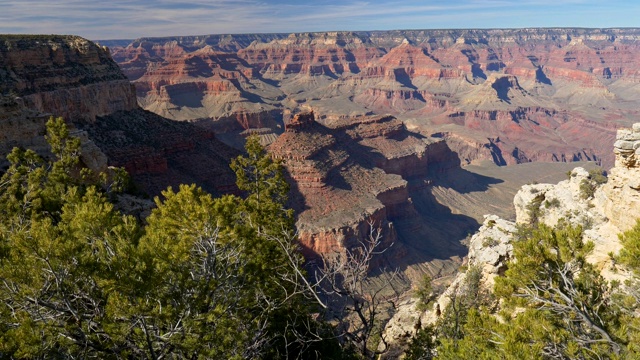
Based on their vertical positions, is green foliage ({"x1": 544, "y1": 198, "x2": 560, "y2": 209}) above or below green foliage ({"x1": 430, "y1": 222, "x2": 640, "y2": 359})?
below

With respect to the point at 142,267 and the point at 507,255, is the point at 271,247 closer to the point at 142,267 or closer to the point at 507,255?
the point at 142,267

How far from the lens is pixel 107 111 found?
190 ft

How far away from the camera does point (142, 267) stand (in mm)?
11297

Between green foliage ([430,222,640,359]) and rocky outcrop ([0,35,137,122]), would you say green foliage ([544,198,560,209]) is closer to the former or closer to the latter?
green foliage ([430,222,640,359])

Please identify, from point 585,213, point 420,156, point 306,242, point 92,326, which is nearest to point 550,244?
point 92,326

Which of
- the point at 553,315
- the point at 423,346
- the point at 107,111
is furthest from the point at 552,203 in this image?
the point at 107,111

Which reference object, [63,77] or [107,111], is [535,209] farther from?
[63,77]

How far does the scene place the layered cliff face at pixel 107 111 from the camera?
49781 millimetres

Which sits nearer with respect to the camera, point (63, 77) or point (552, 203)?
point (552, 203)

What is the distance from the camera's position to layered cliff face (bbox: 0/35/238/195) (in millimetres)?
49781

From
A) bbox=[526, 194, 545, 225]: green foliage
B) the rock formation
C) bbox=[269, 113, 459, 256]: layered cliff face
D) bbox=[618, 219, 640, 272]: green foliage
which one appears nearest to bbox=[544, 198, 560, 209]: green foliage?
the rock formation

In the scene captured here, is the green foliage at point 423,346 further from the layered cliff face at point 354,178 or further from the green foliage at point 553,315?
the layered cliff face at point 354,178

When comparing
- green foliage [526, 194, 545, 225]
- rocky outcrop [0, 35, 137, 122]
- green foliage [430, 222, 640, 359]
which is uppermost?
rocky outcrop [0, 35, 137, 122]

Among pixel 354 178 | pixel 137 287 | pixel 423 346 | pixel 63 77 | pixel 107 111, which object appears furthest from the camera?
pixel 354 178
